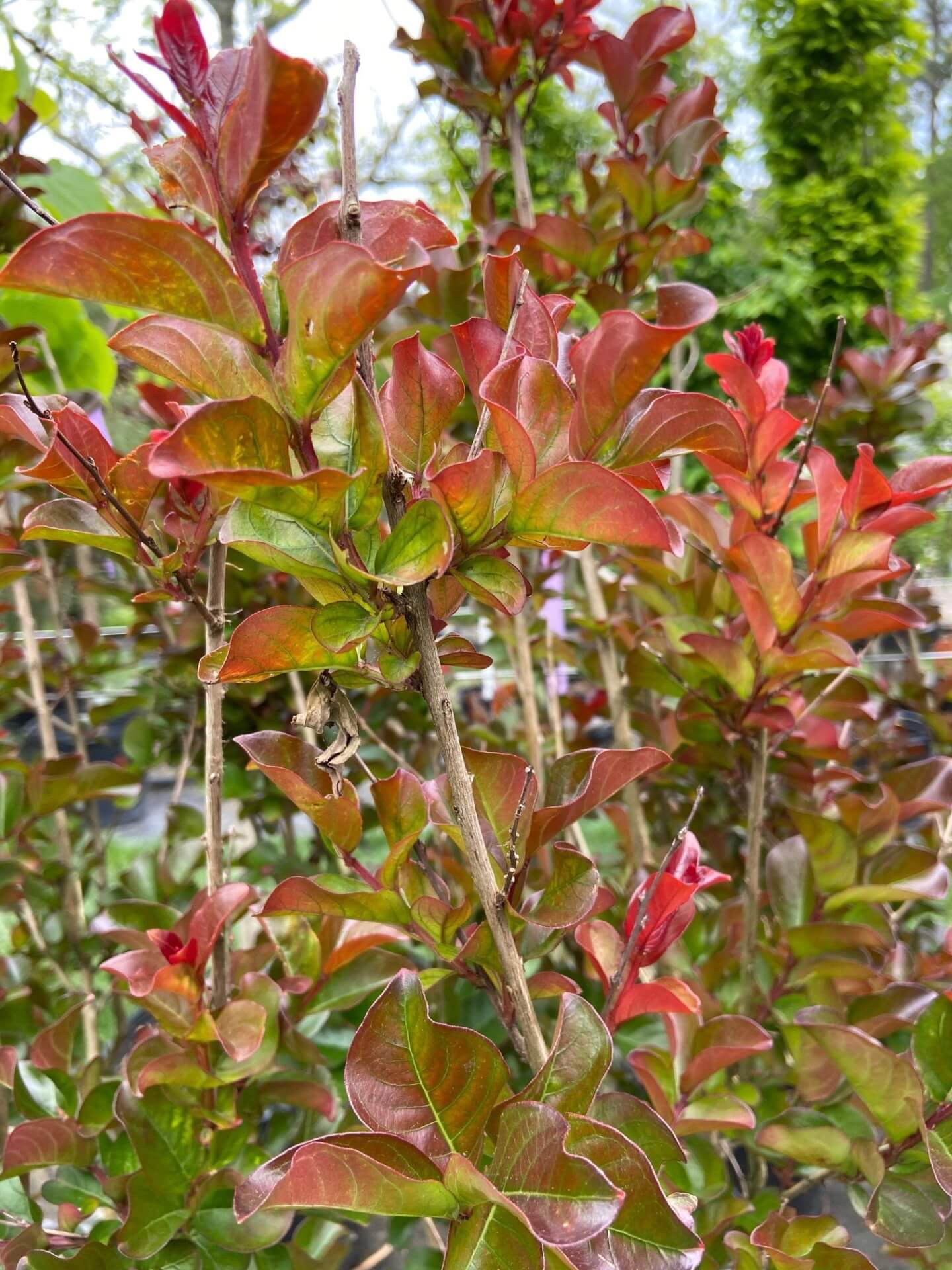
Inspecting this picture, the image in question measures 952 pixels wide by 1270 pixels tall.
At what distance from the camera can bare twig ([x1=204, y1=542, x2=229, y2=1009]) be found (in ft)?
1.82

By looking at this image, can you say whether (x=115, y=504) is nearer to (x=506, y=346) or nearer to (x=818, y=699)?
(x=506, y=346)

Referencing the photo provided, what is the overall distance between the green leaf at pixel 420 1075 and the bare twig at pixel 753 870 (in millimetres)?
387

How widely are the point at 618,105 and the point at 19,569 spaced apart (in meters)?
0.85

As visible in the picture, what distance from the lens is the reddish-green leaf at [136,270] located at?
1.01ft

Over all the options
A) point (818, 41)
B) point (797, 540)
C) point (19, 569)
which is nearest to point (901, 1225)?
point (19, 569)

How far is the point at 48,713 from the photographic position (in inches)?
45.1

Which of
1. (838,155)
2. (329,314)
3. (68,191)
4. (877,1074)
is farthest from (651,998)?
(838,155)

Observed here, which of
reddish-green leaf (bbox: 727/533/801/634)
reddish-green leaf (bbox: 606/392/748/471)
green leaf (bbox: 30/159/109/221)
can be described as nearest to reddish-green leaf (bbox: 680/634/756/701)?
reddish-green leaf (bbox: 727/533/801/634)

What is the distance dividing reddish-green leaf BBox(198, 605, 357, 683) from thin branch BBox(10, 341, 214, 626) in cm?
15

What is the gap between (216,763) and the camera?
22.2 inches

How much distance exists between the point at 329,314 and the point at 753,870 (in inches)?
23.9

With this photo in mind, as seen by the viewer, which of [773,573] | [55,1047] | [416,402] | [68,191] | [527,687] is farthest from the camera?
[68,191]

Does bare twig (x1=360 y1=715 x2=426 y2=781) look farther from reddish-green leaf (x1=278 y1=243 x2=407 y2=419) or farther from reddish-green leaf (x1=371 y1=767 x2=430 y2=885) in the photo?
reddish-green leaf (x1=278 y1=243 x2=407 y2=419)

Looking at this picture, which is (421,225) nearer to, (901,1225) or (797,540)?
(901,1225)
